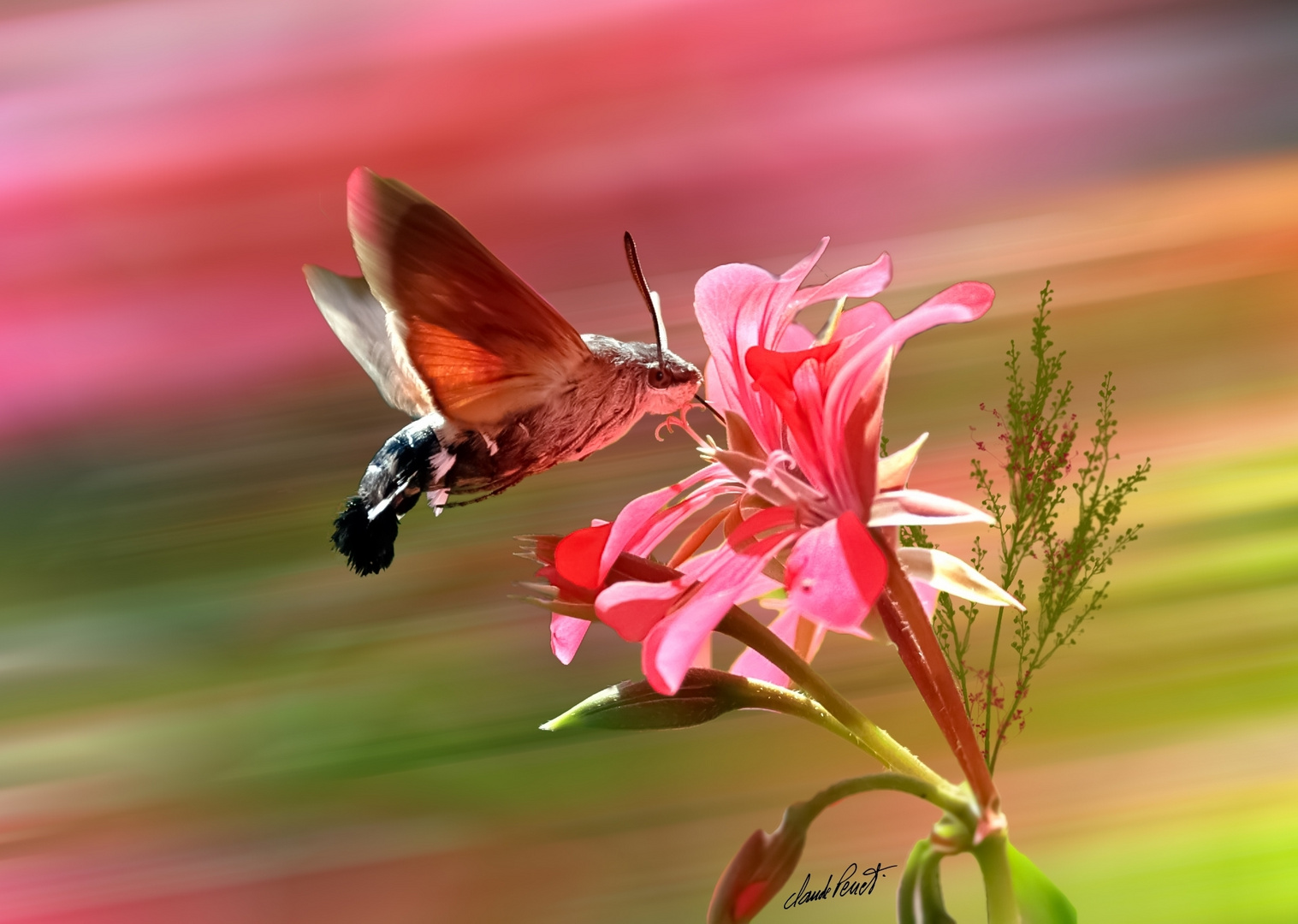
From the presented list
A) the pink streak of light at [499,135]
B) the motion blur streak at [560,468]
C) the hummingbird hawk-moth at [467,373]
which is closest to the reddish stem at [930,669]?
the hummingbird hawk-moth at [467,373]

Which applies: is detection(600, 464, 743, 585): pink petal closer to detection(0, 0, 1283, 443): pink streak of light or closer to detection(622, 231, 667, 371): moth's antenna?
detection(622, 231, 667, 371): moth's antenna

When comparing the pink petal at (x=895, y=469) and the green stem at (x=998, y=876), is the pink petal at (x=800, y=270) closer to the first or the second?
the pink petal at (x=895, y=469)

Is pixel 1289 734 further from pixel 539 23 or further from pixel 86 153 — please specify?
pixel 86 153

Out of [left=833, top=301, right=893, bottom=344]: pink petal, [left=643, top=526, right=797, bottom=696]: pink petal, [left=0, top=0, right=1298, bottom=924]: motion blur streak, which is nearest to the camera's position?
[left=643, top=526, right=797, bottom=696]: pink petal

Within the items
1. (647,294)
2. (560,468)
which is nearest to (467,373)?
(647,294)

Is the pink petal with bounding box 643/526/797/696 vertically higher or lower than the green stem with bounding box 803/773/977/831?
higher

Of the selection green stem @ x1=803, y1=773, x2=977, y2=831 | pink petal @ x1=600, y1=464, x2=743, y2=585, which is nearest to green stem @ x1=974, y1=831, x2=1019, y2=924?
green stem @ x1=803, y1=773, x2=977, y2=831
